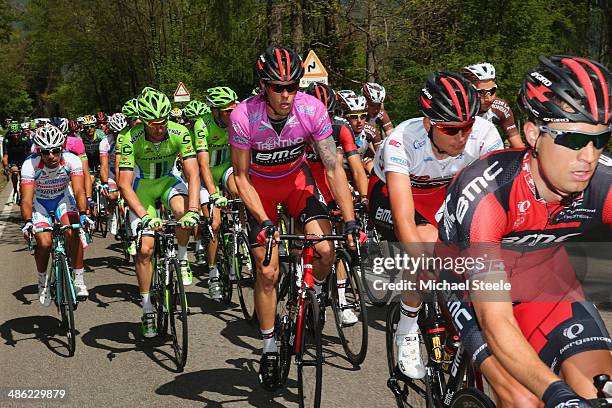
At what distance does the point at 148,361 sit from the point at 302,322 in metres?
2.15

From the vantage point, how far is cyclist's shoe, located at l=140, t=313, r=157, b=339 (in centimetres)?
685

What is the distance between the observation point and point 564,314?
9.53 feet

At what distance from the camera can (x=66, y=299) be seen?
22.1 feet

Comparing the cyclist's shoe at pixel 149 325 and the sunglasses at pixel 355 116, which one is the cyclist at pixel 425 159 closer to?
the cyclist's shoe at pixel 149 325

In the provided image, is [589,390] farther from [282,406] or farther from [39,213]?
[39,213]

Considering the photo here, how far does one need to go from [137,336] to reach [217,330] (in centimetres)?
80

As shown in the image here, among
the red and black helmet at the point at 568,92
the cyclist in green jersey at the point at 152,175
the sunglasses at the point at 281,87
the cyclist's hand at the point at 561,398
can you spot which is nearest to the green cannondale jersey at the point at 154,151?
the cyclist in green jersey at the point at 152,175

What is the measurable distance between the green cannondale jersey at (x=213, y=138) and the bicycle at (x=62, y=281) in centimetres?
246

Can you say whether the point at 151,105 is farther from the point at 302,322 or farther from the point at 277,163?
the point at 302,322

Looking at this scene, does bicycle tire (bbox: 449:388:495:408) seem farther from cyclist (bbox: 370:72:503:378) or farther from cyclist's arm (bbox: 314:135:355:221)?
cyclist's arm (bbox: 314:135:355:221)

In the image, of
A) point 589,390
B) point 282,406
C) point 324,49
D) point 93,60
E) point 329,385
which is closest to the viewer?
point 589,390

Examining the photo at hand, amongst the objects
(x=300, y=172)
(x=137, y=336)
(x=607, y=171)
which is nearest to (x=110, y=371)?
(x=137, y=336)

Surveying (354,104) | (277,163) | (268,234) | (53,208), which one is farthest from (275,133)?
(53,208)

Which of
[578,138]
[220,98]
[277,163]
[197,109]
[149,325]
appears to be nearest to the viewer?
[578,138]
